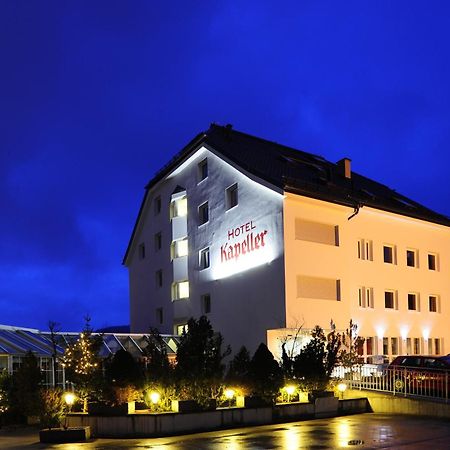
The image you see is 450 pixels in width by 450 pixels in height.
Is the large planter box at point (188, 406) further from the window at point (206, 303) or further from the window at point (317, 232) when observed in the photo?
the window at point (206, 303)

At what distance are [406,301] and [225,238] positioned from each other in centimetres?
916

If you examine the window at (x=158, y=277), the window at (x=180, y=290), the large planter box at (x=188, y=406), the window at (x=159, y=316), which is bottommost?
the large planter box at (x=188, y=406)

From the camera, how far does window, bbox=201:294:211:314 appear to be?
33.0 m

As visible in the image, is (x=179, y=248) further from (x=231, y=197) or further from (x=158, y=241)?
(x=231, y=197)

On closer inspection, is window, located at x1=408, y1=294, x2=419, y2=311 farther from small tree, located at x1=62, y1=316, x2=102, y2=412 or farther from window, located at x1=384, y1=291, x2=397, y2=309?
small tree, located at x1=62, y1=316, x2=102, y2=412

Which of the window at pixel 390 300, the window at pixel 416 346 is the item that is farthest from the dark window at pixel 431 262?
the window at pixel 416 346

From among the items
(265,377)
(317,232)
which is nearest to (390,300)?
(317,232)

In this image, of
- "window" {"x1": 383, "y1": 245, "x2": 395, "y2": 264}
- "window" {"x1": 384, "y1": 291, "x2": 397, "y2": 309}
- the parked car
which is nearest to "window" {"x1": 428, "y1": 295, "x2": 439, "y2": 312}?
"window" {"x1": 384, "y1": 291, "x2": 397, "y2": 309}

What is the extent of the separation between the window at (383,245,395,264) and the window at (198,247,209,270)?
8.85 metres

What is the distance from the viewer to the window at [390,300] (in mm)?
30609

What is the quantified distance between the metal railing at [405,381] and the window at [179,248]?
1489 centimetres

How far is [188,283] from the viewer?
115 feet

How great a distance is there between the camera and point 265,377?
19.8 m

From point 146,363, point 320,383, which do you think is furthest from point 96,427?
point 320,383
